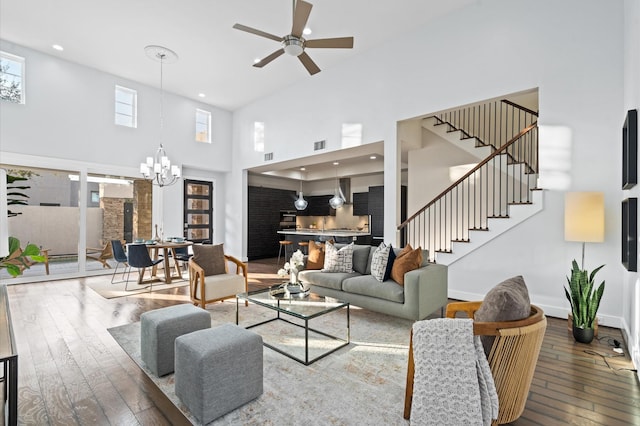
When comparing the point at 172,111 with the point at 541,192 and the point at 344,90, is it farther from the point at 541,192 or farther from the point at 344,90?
the point at 541,192

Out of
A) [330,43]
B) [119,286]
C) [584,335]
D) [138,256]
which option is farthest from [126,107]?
[584,335]

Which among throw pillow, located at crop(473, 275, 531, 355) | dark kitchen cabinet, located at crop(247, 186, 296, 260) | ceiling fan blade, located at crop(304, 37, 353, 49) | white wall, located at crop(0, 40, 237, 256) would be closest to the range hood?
dark kitchen cabinet, located at crop(247, 186, 296, 260)

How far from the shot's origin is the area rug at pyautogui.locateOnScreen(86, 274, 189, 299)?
5297 millimetres

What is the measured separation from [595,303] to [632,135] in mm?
1636

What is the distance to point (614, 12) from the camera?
147 inches

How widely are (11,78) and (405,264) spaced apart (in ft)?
25.9

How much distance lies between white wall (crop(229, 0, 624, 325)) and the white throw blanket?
3.04m

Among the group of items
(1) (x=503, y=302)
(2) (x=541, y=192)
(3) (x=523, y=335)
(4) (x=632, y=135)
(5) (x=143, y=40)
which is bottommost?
(3) (x=523, y=335)

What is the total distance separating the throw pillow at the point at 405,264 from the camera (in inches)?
150

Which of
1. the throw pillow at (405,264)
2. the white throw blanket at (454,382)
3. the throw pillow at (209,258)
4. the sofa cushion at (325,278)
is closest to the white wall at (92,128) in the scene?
the throw pillow at (209,258)

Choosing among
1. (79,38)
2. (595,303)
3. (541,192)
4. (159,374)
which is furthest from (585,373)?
(79,38)

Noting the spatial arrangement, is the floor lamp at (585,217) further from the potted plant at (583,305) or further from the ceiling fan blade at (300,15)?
the ceiling fan blade at (300,15)

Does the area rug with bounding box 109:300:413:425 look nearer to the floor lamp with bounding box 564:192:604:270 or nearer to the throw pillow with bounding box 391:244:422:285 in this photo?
the throw pillow with bounding box 391:244:422:285

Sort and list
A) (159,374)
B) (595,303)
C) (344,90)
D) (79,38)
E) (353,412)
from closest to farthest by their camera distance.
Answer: (353,412), (159,374), (595,303), (79,38), (344,90)
